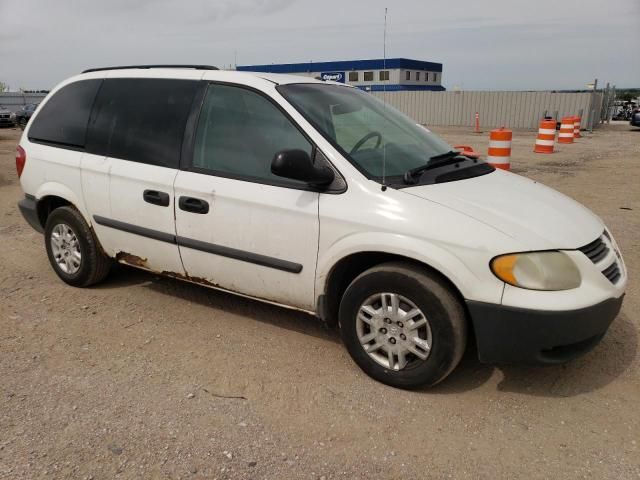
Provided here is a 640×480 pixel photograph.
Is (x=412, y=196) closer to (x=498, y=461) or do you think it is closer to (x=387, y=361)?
(x=387, y=361)

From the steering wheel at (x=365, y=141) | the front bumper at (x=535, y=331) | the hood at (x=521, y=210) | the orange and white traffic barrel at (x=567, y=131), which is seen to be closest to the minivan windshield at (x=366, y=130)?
the steering wheel at (x=365, y=141)

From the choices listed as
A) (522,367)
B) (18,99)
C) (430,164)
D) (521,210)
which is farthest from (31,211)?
(18,99)

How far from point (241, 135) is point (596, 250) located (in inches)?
86.2

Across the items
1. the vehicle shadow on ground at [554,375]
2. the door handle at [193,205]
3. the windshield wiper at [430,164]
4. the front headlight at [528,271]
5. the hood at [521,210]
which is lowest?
the vehicle shadow on ground at [554,375]

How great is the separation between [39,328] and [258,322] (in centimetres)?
→ 155

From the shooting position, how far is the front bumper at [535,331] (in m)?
2.67

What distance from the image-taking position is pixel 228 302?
14.2 feet

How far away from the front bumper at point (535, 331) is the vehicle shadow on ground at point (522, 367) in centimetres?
36

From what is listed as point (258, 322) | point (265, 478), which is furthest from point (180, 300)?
point (265, 478)

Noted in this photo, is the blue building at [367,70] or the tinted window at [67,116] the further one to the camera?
the blue building at [367,70]

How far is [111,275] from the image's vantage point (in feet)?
16.0

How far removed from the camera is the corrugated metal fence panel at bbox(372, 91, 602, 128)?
26.0 meters

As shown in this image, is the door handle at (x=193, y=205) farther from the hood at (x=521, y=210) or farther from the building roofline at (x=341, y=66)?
the building roofline at (x=341, y=66)

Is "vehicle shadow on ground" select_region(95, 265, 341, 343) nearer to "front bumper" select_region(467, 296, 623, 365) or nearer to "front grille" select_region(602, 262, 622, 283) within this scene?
"front bumper" select_region(467, 296, 623, 365)
